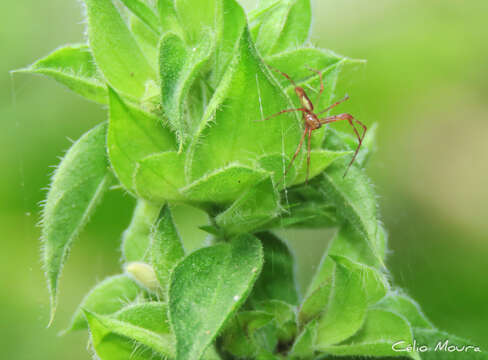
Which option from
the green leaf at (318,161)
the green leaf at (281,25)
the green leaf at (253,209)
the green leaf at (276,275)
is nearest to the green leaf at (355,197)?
the green leaf at (318,161)

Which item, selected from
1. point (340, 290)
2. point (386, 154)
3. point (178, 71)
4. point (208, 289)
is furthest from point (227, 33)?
point (386, 154)

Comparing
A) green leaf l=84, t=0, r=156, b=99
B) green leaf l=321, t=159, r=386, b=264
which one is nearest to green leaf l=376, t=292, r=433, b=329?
green leaf l=321, t=159, r=386, b=264

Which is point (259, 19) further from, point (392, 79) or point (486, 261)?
point (392, 79)

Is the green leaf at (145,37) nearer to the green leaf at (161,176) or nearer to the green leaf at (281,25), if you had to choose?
the green leaf at (281,25)

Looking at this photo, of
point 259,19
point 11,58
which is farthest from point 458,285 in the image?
point 11,58

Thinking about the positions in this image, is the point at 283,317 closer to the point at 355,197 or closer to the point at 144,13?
the point at 355,197

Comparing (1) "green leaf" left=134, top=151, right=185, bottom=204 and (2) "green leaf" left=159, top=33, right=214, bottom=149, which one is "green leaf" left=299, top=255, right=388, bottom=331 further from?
(2) "green leaf" left=159, top=33, right=214, bottom=149

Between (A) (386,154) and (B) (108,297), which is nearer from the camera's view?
(B) (108,297)
